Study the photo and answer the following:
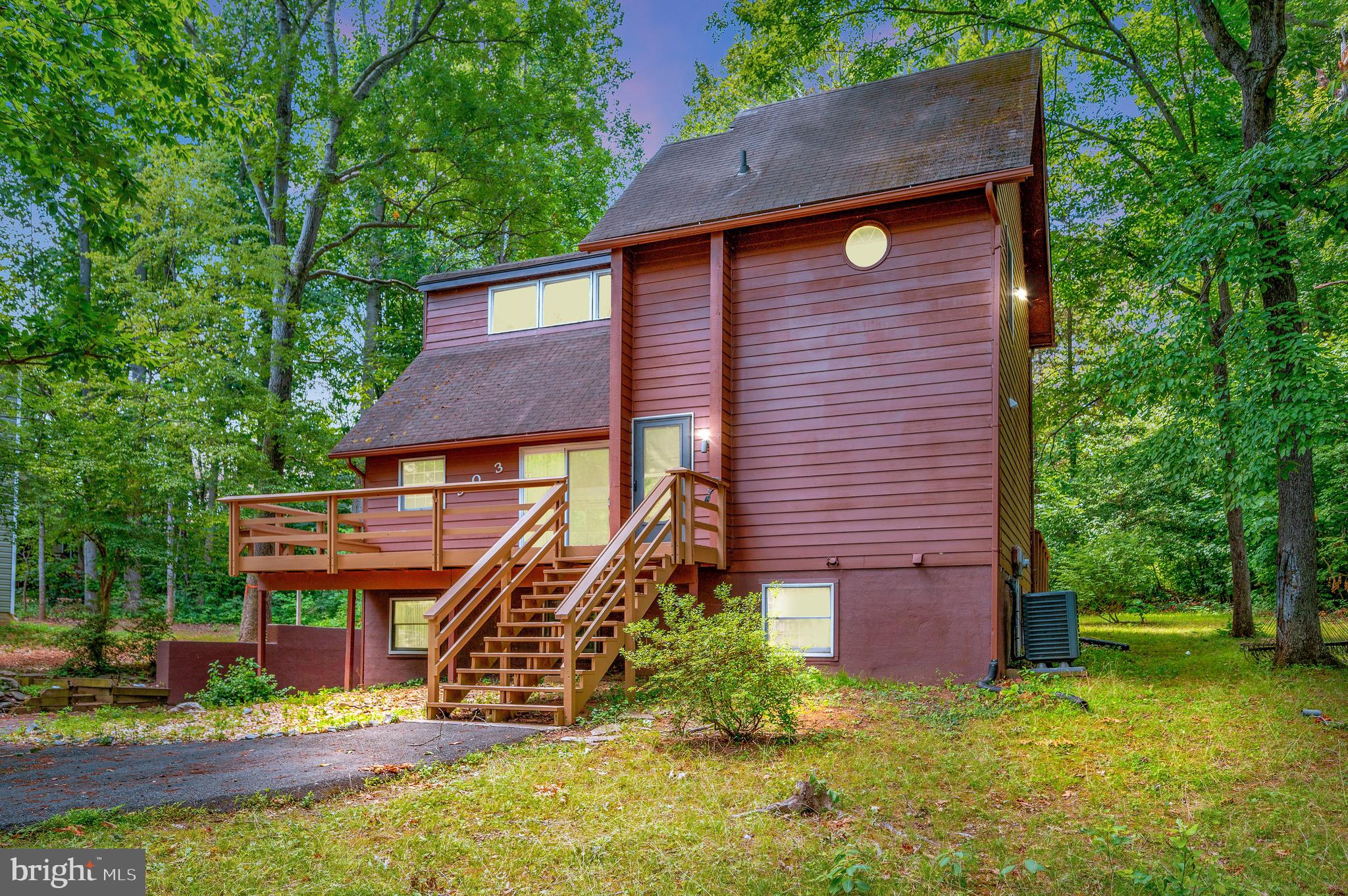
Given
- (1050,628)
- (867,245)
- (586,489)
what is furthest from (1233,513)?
(586,489)

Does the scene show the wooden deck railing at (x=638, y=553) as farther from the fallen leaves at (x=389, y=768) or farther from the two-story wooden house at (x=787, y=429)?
the fallen leaves at (x=389, y=768)

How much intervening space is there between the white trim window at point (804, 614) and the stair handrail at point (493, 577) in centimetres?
272

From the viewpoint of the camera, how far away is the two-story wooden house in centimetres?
1031

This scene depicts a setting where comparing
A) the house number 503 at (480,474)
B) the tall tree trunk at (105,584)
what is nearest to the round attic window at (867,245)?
the house number 503 at (480,474)

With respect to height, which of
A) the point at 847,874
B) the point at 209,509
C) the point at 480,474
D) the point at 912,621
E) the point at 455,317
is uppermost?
the point at 455,317

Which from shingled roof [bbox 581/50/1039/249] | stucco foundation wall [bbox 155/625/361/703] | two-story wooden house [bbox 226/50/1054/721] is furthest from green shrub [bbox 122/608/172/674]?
shingled roof [bbox 581/50/1039/249]

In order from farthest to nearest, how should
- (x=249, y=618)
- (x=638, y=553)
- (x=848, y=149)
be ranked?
(x=249, y=618) < (x=848, y=149) < (x=638, y=553)

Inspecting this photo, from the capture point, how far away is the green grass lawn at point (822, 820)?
4410mm

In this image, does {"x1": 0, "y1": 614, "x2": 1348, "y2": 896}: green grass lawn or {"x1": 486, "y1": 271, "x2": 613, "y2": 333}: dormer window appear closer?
{"x1": 0, "y1": 614, "x2": 1348, "y2": 896}: green grass lawn

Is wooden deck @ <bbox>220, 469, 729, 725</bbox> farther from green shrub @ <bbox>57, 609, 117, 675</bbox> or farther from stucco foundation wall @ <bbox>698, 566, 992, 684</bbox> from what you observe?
green shrub @ <bbox>57, 609, 117, 675</bbox>

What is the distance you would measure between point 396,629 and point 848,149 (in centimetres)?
971

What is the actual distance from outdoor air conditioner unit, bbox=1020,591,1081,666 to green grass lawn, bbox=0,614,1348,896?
228 centimetres

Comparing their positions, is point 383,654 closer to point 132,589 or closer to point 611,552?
point 611,552

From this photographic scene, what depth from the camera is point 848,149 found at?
480 inches
